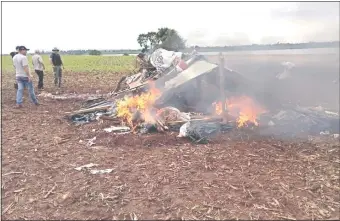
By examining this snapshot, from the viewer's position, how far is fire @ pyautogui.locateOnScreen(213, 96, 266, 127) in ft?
25.2

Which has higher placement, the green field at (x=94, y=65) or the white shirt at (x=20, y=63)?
the white shirt at (x=20, y=63)

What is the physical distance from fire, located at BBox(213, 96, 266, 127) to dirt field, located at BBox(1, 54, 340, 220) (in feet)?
2.20

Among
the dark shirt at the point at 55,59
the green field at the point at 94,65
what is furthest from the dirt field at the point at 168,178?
the green field at the point at 94,65

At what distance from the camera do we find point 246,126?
7.49 m

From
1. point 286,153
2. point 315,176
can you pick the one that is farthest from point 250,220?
point 286,153

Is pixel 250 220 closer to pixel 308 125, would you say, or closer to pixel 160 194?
pixel 160 194

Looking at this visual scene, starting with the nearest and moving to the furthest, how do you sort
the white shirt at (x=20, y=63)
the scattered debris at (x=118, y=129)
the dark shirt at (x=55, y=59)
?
the scattered debris at (x=118, y=129)
the white shirt at (x=20, y=63)
the dark shirt at (x=55, y=59)

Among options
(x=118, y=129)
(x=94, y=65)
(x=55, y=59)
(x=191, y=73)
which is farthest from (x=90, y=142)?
(x=94, y=65)

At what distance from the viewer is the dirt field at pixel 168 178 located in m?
3.90

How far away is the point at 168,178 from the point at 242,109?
419cm

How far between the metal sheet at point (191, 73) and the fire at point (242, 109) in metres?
0.97

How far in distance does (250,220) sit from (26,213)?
2609mm

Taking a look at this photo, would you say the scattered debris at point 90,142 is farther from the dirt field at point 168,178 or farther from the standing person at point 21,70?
the standing person at point 21,70

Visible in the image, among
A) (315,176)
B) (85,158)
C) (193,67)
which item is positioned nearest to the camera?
(315,176)
